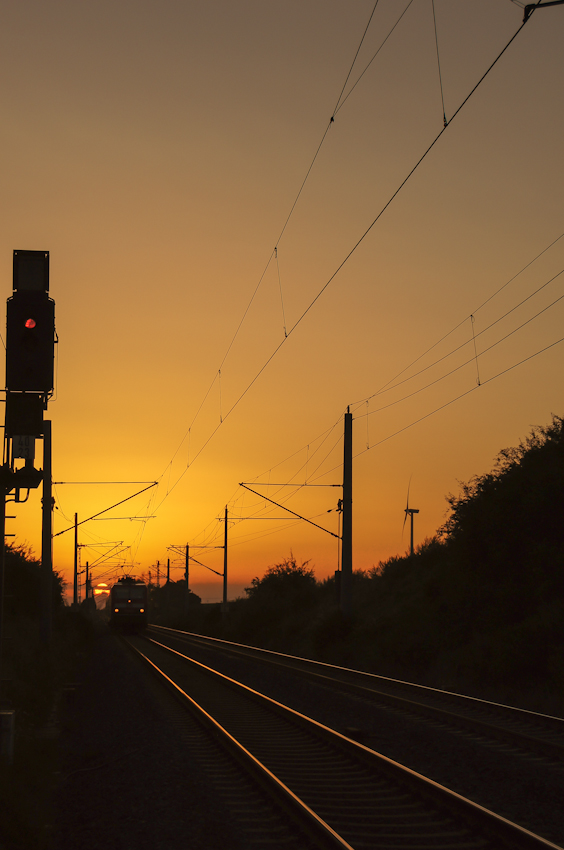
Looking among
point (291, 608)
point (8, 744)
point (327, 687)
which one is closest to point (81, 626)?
point (291, 608)

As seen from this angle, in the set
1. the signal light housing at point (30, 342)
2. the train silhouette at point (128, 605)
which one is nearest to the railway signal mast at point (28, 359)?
the signal light housing at point (30, 342)

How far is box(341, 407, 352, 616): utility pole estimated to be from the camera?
30.5 meters

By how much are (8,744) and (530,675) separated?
47.5 ft

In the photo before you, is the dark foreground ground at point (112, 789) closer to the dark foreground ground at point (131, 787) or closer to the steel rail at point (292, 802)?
the dark foreground ground at point (131, 787)

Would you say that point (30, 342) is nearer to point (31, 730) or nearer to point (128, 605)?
point (31, 730)

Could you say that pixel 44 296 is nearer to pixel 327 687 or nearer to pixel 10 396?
pixel 10 396

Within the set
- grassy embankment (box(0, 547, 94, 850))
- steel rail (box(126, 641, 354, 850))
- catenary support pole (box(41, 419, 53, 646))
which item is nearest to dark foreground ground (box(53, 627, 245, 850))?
grassy embankment (box(0, 547, 94, 850))

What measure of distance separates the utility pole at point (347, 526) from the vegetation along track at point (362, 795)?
16014 mm

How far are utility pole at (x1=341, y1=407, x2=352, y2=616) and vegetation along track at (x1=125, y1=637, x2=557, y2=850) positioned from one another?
1601 cm

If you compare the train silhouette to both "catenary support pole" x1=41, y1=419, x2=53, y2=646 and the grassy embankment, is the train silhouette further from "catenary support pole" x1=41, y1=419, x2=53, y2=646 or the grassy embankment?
"catenary support pole" x1=41, y1=419, x2=53, y2=646

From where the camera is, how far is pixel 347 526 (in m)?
30.8

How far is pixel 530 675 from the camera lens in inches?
795

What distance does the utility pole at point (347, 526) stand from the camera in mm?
30469

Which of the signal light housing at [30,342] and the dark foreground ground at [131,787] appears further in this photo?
the signal light housing at [30,342]
